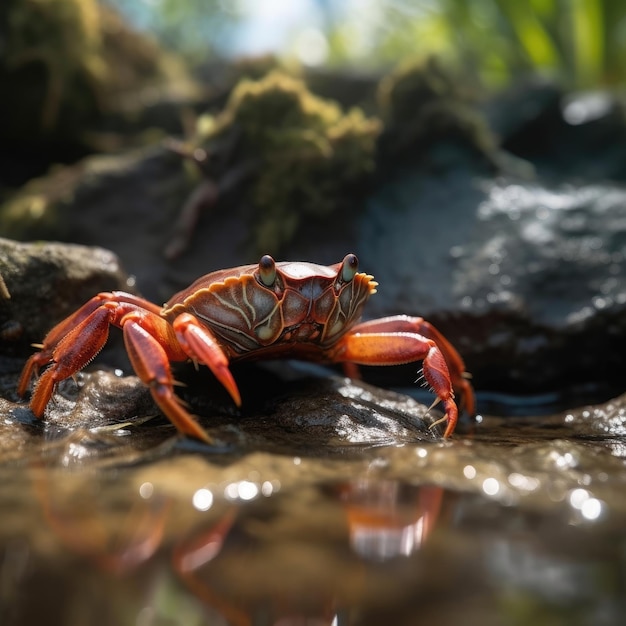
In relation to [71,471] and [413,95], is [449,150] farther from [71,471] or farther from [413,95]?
[71,471]

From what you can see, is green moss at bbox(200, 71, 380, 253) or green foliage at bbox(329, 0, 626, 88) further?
green foliage at bbox(329, 0, 626, 88)

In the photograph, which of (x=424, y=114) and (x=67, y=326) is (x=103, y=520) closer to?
(x=67, y=326)

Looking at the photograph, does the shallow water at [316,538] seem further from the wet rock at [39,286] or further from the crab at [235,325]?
the wet rock at [39,286]

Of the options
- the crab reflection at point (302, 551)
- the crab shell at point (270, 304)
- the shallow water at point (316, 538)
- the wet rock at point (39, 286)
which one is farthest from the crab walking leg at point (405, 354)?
the wet rock at point (39, 286)

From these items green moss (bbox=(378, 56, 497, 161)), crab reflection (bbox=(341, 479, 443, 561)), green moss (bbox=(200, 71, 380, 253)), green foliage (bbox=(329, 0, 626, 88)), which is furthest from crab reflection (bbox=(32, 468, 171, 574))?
green foliage (bbox=(329, 0, 626, 88))

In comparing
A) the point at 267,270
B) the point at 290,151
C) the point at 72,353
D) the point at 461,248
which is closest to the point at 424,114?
the point at 290,151

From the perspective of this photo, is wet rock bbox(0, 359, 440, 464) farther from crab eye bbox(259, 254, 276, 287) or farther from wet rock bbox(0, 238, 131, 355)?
crab eye bbox(259, 254, 276, 287)

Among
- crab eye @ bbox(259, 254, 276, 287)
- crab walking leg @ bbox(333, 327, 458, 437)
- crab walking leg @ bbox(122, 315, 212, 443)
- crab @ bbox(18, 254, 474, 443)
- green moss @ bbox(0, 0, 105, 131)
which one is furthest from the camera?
green moss @ bbox(0, 0, 105, 131)

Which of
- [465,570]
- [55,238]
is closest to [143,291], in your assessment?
[55,238]
